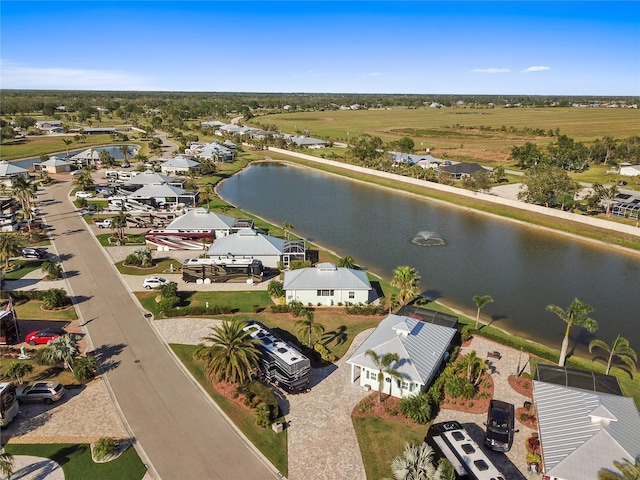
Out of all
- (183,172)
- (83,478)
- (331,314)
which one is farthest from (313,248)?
(183,172)

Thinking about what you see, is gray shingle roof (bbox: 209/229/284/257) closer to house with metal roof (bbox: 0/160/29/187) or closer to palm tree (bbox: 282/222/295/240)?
palm tree (bbox: 282/222/295/240)

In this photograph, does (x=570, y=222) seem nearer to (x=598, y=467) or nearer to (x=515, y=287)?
(x=515, y=287)

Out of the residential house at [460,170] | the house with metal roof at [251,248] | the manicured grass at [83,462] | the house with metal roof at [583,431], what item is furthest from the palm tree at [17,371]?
the residential house at [460,170]

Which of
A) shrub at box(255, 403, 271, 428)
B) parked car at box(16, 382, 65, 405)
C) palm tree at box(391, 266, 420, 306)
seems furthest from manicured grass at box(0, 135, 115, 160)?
shrub at box(255, 403, 271, 428)

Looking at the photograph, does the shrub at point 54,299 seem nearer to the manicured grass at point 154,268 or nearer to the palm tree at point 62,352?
the manicured grass at point 154,268

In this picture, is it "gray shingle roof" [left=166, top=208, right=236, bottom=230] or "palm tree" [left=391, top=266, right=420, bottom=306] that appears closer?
"palm tree" [left=391, top=266, right=420, bottom=306]

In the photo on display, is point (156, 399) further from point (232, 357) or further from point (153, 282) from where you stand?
point (153, 282)
